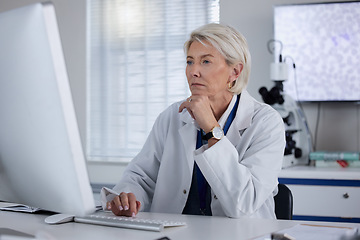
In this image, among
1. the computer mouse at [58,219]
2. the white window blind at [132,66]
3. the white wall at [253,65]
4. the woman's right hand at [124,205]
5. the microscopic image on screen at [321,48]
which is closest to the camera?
the computer mouse at [58,219]

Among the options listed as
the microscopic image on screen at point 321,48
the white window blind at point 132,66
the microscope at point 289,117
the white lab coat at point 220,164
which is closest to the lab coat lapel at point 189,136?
the white lab coat at point 220,164

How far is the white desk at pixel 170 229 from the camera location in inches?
43.6

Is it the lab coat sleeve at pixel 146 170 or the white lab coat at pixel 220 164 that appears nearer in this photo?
the white lab coat at pixel 220 164

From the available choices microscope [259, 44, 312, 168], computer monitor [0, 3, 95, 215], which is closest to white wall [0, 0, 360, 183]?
microscope [259, 44, 312, 168]

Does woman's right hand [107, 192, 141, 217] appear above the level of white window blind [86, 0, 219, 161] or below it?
below

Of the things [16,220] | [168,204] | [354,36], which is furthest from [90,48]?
[16,220]

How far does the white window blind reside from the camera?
369cm

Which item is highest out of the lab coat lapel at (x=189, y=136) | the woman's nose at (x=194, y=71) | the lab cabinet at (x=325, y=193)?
the woman's nose at (x=194, y=71)

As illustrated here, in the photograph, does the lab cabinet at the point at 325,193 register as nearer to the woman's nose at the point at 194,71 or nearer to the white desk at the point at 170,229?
the woman's nose at the point at 194,71

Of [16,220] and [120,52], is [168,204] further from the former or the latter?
[120,52]

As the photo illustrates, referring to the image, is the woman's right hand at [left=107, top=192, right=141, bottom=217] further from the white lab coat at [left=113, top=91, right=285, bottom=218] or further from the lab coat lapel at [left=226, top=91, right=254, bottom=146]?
the lab coat lapel at [left=226, top=91, right=254, bottom=146]

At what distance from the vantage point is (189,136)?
178 centimetres

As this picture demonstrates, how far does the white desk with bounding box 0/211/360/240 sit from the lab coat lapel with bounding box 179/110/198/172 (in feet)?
1.26

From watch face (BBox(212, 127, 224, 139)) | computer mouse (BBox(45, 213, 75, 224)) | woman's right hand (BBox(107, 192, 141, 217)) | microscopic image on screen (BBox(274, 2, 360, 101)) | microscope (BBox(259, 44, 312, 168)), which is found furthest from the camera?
microscopic image on screen (BBox(274, 2, 360, 101))
